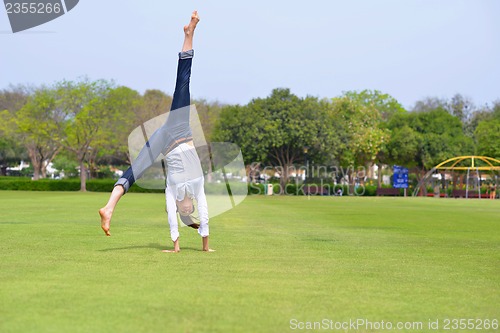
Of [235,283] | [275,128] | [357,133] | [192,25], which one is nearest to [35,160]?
[275,128]

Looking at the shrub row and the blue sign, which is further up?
the blue sign

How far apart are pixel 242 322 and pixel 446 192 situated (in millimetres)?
74066

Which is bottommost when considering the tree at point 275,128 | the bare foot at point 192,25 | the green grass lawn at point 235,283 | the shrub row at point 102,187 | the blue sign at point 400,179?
the shrub row at point 102,187

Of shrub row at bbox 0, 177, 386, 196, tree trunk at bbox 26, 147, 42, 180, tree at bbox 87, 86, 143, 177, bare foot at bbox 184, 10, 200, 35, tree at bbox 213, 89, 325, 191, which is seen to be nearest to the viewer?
bare foot at bbox 184, 10, 200, 35

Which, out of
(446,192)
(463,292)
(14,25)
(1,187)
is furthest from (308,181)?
(463,292)

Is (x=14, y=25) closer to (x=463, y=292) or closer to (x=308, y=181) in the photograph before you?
(x=463, y=292)

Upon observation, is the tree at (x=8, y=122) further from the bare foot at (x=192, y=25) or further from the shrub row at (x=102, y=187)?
the bare foot at (x=192, y=25)

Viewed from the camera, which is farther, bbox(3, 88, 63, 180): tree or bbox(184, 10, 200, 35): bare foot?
bbox(3, 88, 63, 180): tree

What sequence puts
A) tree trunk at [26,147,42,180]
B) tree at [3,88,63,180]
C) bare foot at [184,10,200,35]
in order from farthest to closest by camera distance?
tree trunk at [26,147,42,180]
tree at [3,88,63,180]
bare foot at [184,10,200,35]

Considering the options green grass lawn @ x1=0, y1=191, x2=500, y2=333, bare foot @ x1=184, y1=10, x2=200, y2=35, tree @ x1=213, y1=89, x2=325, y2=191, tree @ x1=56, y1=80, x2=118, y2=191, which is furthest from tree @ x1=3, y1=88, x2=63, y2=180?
bare foot @ x1=184, y1=10, x2=200, y2=35

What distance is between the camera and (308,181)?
255ft

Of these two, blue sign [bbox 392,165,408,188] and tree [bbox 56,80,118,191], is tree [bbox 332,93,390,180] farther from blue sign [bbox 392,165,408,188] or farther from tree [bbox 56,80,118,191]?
tree [bbox 56,80,118,191]

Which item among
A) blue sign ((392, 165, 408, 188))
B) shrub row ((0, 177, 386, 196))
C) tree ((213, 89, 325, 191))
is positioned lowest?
shrub row ((0, 177, 386, 196))

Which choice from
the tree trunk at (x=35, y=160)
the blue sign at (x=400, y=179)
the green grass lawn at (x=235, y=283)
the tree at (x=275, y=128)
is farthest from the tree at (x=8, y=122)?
the green grass lawn at (x=235, y=283)
